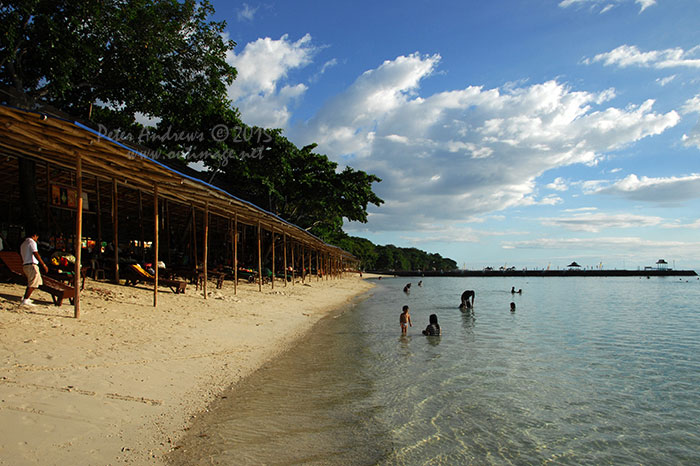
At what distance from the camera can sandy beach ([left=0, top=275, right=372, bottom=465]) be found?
3404 millimetres

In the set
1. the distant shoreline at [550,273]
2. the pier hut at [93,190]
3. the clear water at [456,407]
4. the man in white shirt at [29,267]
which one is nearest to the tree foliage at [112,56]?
the pier hut at [93,190]

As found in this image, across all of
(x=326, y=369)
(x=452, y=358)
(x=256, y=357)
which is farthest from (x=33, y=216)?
(x=452, y=358)

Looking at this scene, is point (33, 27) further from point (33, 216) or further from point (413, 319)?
point (413, 319)

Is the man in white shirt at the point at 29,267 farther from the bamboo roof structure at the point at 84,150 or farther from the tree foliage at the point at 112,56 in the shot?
the tree foliage at the point at 112,56

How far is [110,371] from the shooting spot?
482cm

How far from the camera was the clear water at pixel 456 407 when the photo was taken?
4.14m

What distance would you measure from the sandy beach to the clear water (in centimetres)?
41

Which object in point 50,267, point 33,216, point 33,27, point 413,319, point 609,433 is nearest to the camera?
point 609,433

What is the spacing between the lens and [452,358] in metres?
8.48

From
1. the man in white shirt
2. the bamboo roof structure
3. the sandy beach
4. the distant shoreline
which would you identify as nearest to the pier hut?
the bamboo roof structure

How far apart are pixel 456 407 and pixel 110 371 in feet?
14.3

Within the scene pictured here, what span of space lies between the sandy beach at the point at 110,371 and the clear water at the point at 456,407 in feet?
1.34

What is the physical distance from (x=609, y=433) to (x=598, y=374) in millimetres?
3183

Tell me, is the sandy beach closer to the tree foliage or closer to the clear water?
the clear water
